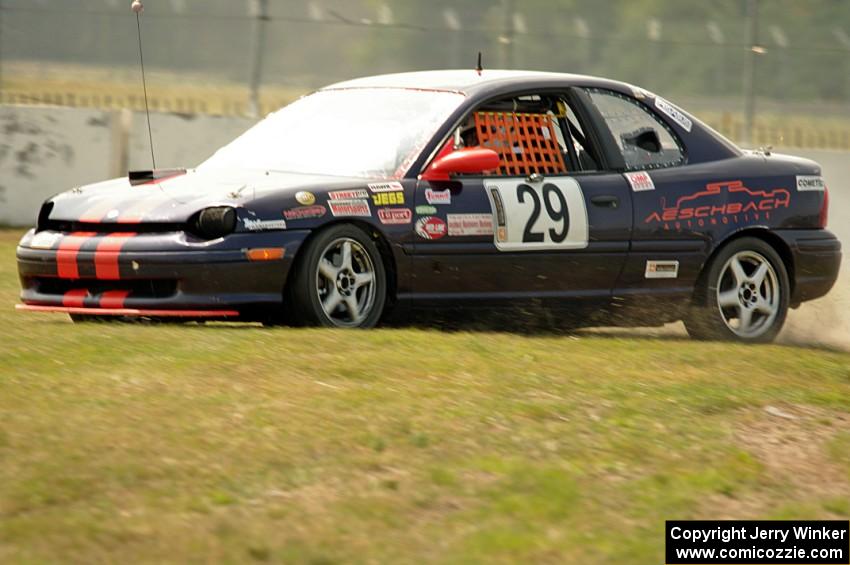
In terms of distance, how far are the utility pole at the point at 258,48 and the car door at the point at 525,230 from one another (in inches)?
302

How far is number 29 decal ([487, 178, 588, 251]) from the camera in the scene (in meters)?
8.52

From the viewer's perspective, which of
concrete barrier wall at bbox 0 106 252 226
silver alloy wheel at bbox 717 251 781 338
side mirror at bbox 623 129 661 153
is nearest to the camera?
side mirror at bbox 623 129 661 153

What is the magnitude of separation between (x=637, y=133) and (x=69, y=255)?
325 cm

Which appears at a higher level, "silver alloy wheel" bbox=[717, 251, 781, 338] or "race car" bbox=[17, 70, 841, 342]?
"race car" bbox=[17, 70, 841, 342]

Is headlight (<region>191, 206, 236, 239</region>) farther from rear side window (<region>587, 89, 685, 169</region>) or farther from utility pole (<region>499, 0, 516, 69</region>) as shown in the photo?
utility pole (<region>499, 0, 516, 69</region>)

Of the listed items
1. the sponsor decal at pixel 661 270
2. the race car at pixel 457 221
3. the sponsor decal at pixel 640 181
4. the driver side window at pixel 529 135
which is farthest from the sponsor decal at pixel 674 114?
the sponsor decal at pixel 661 270

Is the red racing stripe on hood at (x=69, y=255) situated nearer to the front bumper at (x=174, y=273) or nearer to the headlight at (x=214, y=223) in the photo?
the front bumper at (x=174, y=273)

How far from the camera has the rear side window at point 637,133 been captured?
9195 millimetres

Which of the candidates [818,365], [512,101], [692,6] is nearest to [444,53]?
[692,6]

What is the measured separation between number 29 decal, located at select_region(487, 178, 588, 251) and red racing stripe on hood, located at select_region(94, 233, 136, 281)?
6.16 feet

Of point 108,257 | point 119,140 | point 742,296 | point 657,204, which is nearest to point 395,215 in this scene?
point 108,257

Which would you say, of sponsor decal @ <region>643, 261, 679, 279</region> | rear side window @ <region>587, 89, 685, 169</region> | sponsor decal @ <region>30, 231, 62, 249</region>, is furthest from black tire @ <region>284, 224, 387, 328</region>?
rear side window @ <region>587, 89, 685, 169</region>

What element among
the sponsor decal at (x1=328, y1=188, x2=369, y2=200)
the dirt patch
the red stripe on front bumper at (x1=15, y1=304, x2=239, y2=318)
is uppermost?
the sponsor decal at (x1=328, y1=188, x2=369, y2=200)

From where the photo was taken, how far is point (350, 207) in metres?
8.03
